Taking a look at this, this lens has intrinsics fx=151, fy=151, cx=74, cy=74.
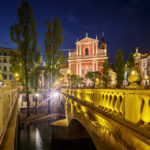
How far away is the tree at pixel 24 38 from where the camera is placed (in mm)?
24438

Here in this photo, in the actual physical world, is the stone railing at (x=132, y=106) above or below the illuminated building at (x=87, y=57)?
below

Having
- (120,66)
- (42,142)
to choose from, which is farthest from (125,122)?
(120,66)

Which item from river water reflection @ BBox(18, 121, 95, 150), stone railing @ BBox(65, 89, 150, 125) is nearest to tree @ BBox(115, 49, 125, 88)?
river water reflection @ BBox(18, 121, 95, 150)

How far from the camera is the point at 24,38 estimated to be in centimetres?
2458

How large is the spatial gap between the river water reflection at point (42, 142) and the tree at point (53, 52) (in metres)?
9.96

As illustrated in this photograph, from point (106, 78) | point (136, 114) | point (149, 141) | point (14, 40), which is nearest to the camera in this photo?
point (149, 141)

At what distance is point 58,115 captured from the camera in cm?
2711

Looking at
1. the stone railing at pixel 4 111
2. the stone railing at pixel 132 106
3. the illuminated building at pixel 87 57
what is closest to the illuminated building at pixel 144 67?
the illuminated building at pixel 87 57

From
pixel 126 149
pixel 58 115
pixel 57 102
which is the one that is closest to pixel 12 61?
pixel 58 115

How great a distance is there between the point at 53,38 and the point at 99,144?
84.8 ft

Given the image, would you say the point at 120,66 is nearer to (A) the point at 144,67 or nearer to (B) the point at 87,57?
(A) the point at 144,67

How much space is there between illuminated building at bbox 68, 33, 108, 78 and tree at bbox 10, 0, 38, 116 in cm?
3090

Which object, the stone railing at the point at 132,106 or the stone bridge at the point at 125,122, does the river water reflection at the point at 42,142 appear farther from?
the stone railing at the point at 132,106

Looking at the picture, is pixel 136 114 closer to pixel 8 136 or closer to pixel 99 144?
pixel 99 144
